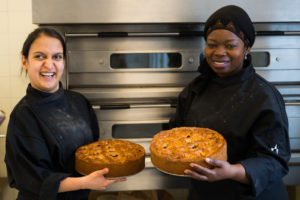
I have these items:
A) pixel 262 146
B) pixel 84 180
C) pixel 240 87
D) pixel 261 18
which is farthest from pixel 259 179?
pixel 261 18

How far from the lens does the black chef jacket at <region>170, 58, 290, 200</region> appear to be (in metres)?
1.03

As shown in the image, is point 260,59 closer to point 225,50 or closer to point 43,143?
point 225,50

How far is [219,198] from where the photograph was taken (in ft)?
3.96

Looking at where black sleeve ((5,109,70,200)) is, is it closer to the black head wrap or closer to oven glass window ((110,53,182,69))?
oven glass window ((110,53,182,69))

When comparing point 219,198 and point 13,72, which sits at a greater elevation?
point 13,72

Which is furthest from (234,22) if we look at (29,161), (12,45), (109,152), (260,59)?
(12,45)

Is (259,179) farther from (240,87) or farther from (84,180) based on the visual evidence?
(84,180)

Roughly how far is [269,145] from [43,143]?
33.6 inches

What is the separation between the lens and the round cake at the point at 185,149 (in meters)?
0.95

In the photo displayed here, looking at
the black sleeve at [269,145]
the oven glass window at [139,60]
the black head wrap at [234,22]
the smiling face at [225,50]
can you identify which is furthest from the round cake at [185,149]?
the oven glass window at [139,60]

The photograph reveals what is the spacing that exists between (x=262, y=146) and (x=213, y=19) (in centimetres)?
54

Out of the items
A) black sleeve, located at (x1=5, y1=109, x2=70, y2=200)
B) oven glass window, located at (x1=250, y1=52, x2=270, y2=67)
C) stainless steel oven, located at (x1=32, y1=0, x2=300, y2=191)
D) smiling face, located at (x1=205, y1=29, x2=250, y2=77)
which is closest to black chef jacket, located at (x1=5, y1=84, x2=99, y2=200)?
black sleeve, located at (x1=5, y1=109, x2=70, y2=200)

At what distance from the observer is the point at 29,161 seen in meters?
0.98

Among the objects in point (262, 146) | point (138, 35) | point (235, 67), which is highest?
point (138, 35)
